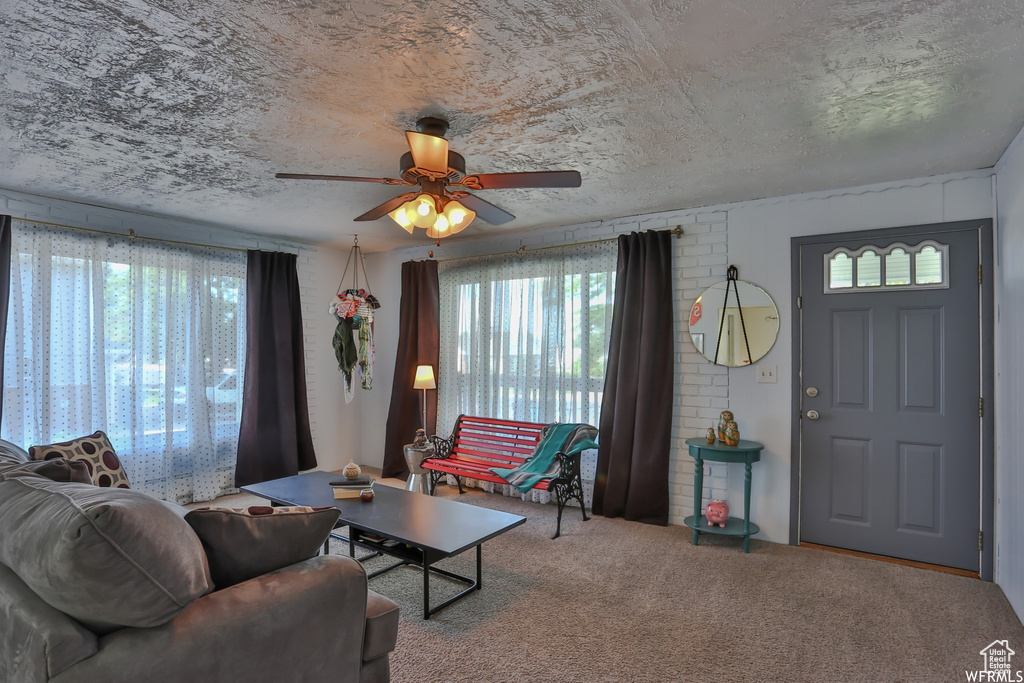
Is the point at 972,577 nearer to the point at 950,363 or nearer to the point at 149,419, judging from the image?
the point at 950,363

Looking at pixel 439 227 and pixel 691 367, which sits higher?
pixel 439 227

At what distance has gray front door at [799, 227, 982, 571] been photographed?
330 centimetres

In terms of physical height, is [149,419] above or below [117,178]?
below

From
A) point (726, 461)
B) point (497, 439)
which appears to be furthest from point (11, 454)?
point (726, 461)

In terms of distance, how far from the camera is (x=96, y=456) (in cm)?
320

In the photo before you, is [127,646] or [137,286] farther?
[137,286]

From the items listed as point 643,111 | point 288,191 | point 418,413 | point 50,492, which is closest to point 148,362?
point 288,191

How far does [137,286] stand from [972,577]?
19.7ft

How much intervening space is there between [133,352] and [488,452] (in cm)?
293

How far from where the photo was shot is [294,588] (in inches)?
61.4

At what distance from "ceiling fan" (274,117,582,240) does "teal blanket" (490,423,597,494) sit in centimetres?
194

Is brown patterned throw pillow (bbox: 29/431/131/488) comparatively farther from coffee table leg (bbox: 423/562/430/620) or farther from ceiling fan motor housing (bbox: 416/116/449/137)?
ceiling fan motor housing (bbox: 416/116/449/137)

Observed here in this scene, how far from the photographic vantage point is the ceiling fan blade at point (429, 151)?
2373 mm

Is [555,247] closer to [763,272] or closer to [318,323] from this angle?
[763,272]
